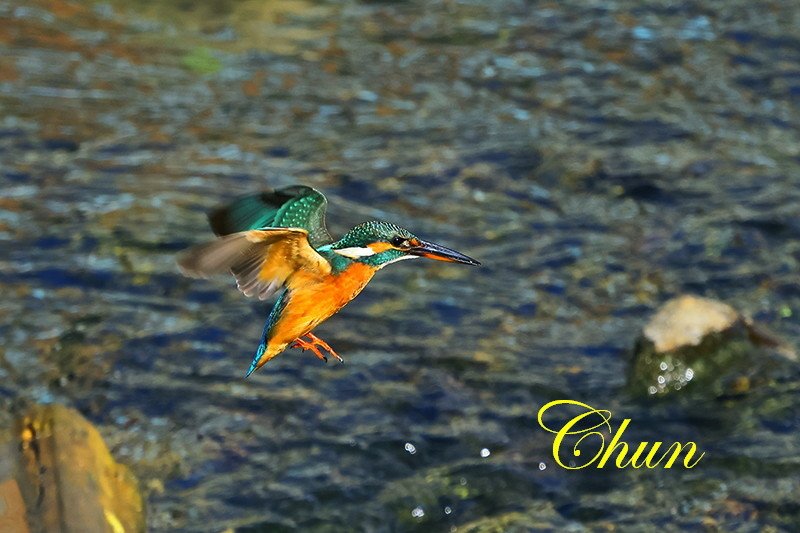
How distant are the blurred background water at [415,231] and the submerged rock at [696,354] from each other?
3.9 inches

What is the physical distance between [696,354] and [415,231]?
192 cm

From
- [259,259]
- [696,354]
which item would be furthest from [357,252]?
[696,354]

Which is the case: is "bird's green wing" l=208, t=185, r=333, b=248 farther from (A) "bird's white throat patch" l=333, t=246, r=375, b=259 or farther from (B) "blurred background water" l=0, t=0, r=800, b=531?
(B) "blurred background water" l=0, t=0, r=800, b=531

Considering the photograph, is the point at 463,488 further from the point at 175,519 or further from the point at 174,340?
the point at 174,340

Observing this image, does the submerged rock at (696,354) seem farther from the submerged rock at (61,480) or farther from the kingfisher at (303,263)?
the kingfisher at (303,263)

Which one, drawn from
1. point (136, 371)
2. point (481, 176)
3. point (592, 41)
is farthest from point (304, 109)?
point (136, 371)

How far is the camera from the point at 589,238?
719 cm

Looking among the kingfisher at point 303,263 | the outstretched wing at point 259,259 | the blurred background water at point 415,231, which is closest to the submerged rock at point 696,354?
the blurred background water at point 415,231

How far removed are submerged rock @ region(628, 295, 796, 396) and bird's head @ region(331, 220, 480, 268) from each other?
2.82 meters

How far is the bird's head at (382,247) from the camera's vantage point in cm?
322

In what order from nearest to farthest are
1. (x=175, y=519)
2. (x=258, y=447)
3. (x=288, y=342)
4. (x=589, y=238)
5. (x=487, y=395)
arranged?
(x=288, y=342), (x=175, y=519), (x=258, y=447), (x=487, y=395), (x=589, y=238)

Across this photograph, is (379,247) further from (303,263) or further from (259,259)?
(259,259)

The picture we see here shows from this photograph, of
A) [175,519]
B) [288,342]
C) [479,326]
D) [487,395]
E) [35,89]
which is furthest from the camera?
[35,89]

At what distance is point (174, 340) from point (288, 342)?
9.68ft
